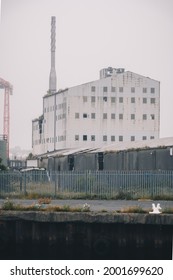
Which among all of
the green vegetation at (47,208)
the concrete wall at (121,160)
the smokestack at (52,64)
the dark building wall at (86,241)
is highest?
the smokestack at (52,64)

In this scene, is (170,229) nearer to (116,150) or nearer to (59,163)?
(116,150)

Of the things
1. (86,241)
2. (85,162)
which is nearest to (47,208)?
(86,241)

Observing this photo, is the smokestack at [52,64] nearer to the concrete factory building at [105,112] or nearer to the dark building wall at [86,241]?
the concrete factory building at [105,112]

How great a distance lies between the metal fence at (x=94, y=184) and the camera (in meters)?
29.5

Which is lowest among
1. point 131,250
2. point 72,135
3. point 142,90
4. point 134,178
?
point 131,250

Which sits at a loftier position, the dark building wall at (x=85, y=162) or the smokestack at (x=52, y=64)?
the smokestack at (x=52, y=64)

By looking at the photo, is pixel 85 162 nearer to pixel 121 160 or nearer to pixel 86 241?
pixel 121 160

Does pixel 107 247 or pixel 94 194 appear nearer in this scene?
pixel 107 247

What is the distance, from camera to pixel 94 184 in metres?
30.1

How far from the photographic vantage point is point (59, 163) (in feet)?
171

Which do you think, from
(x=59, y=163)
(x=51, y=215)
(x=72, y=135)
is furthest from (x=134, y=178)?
(x=72, y=135)

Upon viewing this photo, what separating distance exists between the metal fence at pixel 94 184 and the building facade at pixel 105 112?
146 ft

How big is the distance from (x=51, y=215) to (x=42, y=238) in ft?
2.92

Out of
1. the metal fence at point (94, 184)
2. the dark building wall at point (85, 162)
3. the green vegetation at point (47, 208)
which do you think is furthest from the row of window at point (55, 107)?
the green vegetation at point (47, 208)
